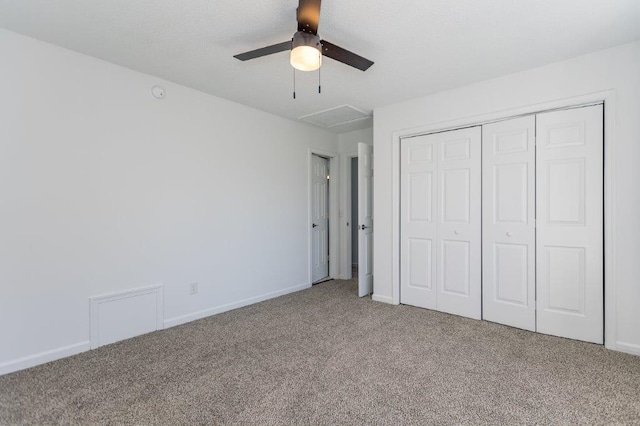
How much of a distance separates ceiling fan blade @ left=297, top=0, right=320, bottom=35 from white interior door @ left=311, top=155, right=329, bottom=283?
3.13m

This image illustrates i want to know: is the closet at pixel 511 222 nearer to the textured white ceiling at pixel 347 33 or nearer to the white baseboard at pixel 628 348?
the white baseboard at pixel 628 348

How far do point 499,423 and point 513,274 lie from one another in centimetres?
173

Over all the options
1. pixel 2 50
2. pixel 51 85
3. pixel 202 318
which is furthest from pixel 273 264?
pixel 2 50

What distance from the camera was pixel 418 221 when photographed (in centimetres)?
373

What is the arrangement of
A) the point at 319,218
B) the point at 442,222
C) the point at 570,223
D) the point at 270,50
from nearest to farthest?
the point at 270,50 → the point at 570,223 → the point at 442,222 → the point at 319,218

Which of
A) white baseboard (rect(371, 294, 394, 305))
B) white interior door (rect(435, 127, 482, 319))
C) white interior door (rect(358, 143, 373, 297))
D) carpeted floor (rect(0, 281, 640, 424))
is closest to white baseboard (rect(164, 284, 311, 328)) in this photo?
carpeted floor (rect(0, 281, 640, 424))

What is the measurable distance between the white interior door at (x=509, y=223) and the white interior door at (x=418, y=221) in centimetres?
53

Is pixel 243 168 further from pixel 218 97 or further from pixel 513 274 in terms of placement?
pixel 513 274

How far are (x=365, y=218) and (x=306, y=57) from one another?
9.01 ft

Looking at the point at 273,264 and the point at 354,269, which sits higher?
the point at 273,264

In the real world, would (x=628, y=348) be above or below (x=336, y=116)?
below

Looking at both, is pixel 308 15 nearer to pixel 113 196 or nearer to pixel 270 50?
pixel 270 50

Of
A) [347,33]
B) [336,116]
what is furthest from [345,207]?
[347,33]

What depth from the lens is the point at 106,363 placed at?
2.41 metres
